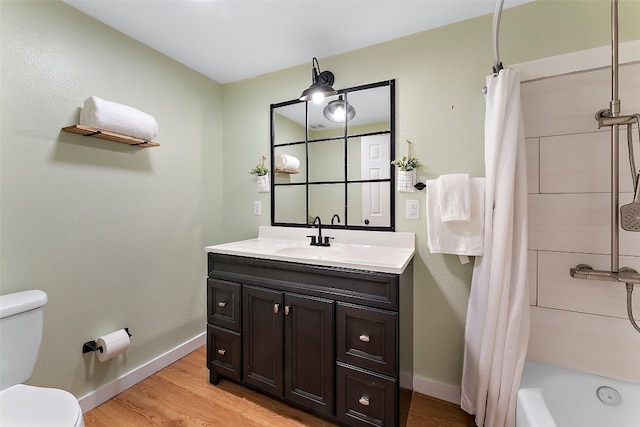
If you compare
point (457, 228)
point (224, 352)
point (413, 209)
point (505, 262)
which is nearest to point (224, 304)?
point (224, 352)

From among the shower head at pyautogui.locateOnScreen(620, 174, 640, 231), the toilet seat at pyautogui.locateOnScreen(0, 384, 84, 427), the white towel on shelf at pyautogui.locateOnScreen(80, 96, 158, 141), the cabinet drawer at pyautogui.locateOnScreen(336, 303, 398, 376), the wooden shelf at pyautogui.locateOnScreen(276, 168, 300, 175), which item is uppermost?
the white towel on shelf at pyautogui.locateOnScreen(80, 96, 158, 141)

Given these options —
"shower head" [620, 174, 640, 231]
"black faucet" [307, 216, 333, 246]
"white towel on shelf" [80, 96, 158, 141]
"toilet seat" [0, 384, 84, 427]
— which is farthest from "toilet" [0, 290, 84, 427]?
"shower head" [620, 174, 640, 231]

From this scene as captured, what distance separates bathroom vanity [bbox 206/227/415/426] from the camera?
4.36 feet

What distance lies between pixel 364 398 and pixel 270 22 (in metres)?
2.15

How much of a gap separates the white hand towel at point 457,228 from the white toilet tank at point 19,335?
1.99 meters

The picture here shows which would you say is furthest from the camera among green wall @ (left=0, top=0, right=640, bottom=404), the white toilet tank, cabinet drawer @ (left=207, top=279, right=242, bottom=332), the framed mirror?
the framed mirror

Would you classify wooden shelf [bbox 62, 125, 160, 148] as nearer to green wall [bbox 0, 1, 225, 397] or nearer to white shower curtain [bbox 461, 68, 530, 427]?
green wall [bbox 0, 1, 225, 397]

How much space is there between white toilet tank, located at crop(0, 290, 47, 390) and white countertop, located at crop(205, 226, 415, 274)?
2.74 feet

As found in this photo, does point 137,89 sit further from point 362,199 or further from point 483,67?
point 483,67

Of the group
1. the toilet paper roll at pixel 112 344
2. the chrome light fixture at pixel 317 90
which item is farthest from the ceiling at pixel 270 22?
the toilet paper roll at pixel 112 344

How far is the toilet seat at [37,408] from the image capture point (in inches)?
38.4

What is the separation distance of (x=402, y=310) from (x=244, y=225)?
1.54 meters

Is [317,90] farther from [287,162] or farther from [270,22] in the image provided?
[287,162]

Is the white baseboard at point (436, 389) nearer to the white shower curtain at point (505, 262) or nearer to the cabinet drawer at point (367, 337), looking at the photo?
the white shower curtain at point (505, 262)
